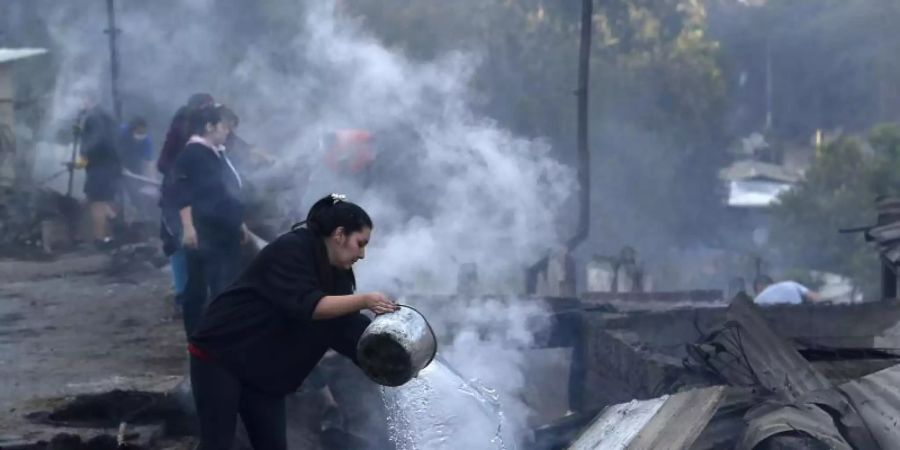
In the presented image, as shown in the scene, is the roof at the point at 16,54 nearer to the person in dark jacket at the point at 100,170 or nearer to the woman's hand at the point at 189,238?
the person in dark jacket at the point at 100,170

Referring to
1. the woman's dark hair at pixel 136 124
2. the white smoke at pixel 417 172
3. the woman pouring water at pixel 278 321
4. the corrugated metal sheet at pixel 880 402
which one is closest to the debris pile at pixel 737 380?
the corrugated metal sheet at pixel 880 402

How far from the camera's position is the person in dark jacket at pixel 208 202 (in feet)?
23.8

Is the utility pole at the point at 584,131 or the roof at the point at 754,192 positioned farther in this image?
the roof at the point at 754,192

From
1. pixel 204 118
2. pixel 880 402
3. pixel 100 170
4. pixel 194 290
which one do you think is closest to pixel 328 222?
pixel 880 402

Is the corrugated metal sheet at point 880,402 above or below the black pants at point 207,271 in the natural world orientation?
below

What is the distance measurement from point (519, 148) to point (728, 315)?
16.1 ft

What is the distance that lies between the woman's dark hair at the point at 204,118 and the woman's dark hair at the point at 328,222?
3.01 m

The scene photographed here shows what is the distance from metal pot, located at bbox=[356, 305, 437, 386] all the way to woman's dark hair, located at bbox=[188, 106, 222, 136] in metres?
3.23

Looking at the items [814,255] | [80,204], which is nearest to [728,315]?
[80,204]

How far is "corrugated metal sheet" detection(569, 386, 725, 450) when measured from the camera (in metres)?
4.96

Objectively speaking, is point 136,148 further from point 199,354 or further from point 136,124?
point 199,354

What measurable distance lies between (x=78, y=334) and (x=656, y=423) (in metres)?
5.50

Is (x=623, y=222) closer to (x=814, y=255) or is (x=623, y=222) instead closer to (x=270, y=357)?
(x=814, y=255)

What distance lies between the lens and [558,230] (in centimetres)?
1227
